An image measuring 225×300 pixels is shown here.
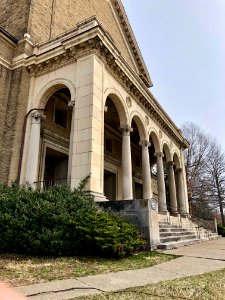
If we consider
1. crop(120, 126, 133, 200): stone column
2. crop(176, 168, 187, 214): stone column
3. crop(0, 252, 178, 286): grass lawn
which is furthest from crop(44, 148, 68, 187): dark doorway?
crop(176, 168, 187, 214): stone column

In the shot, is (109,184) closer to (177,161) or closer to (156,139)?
(156,139)

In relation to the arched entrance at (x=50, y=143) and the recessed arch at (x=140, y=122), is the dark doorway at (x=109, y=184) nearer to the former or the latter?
the recessed arch at (x=140, y=122)

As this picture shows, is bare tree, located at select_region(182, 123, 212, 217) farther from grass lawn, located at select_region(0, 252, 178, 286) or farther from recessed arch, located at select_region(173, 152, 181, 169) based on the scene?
grass lawn, located at select_region(0, 252, 178, 286)

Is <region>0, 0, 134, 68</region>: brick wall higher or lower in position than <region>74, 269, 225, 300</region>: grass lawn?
higher

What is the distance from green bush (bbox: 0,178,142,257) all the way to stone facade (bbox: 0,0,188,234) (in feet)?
9.53

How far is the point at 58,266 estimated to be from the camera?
6.21 metres

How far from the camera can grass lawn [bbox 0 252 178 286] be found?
5.23 m

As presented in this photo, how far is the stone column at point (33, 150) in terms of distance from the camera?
510 inches

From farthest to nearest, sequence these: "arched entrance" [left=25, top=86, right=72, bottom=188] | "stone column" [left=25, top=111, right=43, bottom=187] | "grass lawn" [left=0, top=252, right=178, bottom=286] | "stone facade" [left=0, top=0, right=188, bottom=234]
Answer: "arched entrance" [left=25, top=86, right=72, bottom=188] → "stone column" [left=25, top=111, right=43, bottom=187] → "stone facade" [left=0, top=0, right=188, bottom=234] → "grass lawn" [left=0, top=252, right=178, bottom=286]

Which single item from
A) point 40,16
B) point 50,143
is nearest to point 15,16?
point 40,16

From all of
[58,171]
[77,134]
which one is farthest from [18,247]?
[58,171]

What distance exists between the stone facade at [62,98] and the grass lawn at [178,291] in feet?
21.3

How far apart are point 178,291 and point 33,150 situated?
10600 millimetres

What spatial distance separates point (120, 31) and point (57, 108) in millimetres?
12911
